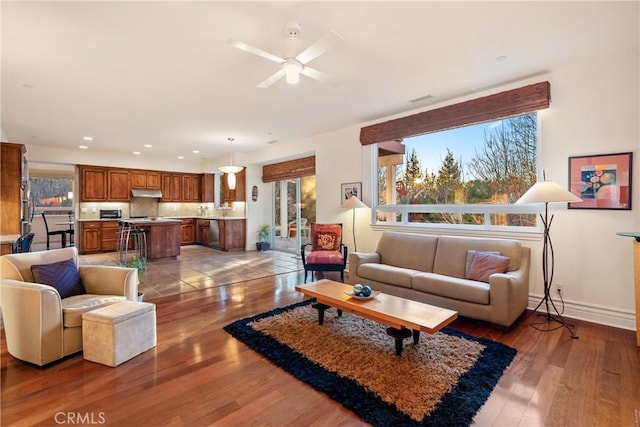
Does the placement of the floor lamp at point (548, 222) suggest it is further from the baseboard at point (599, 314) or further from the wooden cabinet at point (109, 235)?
the wooden cabinet at point (109, 235)

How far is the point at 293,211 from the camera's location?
8.12 metres

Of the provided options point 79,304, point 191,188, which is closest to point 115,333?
point 79,304

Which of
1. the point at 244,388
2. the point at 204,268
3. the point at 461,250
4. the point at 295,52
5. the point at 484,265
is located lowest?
the point at 244,388

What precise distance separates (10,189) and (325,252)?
5094mm

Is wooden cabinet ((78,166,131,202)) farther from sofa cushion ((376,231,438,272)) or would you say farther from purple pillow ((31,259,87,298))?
sofa cushion ((376,231,438,272))

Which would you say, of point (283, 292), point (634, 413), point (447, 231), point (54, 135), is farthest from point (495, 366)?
point (54, 135)

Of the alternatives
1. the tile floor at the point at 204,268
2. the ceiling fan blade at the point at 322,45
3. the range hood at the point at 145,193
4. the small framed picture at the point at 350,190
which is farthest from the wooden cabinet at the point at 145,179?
the ceiling fan blade at the point at 322,45

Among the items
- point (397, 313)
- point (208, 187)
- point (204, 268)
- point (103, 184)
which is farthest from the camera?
point (208, 187)

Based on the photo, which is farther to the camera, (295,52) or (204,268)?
(204,268)

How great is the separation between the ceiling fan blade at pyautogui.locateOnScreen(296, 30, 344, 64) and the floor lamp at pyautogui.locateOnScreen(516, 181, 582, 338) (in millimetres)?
2465

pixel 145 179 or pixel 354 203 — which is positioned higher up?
pixel 145 179

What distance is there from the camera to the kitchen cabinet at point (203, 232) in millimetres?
9188

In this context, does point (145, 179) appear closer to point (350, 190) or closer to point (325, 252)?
point (350, 190)

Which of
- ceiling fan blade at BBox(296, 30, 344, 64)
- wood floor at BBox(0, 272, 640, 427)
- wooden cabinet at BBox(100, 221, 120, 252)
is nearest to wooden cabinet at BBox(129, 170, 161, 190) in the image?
wooden cabinet at BBox(100, 221, 120, 252)
